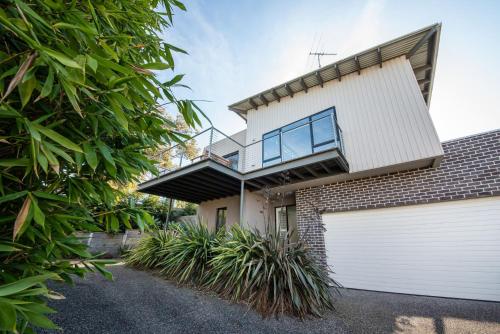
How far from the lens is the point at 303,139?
6.95 metres

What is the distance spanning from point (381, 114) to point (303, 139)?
2290mm

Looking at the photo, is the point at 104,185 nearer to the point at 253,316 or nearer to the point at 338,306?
the point at 253,316

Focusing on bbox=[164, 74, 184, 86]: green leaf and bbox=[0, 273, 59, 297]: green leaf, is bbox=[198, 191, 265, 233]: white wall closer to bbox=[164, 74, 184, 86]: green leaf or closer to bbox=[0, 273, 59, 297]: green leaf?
bbox=[164, 74, 184, 86]: green leaf

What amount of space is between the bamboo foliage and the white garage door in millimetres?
5914

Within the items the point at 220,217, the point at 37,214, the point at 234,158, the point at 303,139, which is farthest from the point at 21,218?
the point at 234,158

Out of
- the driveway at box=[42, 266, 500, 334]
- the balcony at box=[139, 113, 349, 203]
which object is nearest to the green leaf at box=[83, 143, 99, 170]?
the driveway at box=[42, 266, 500, 334]

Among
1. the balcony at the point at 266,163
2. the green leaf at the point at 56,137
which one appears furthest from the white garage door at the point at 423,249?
the green leaf at the point at 56,137

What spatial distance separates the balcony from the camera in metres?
5.86

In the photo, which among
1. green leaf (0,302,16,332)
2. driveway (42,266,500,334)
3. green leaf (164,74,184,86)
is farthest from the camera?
driveway (42,266,500,334)

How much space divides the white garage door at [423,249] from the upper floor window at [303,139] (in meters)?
2.33

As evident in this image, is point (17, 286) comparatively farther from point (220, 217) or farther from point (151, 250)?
point (220, 217)

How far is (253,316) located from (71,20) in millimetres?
3738

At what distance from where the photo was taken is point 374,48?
6086 millimetres

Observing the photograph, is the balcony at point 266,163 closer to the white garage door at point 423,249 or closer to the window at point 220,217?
the window at point 220,217
